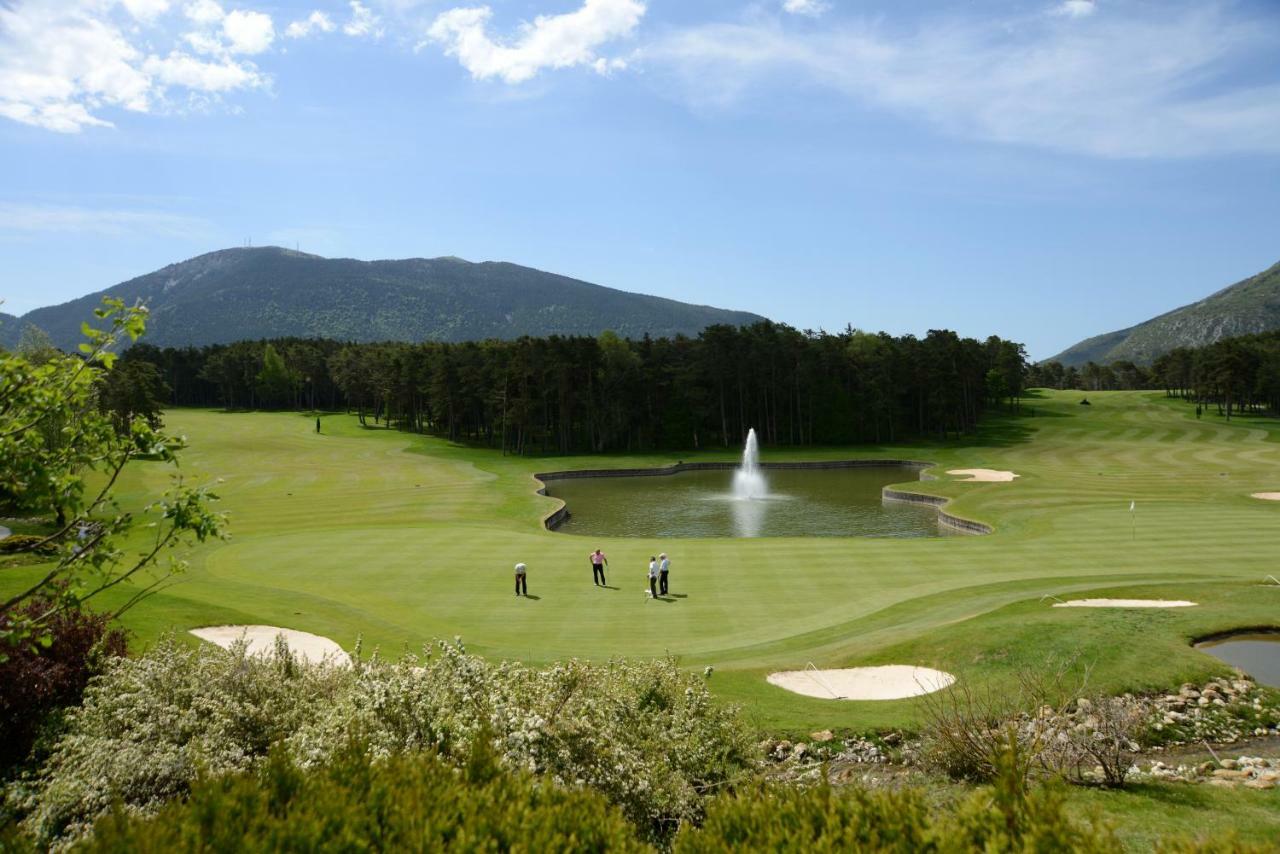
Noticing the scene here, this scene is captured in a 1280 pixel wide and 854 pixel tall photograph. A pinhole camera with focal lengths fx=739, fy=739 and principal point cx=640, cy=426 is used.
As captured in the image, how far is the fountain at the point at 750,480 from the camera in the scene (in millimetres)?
57844

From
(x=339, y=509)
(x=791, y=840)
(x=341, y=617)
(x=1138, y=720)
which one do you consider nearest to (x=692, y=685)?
(x=791, y=840)

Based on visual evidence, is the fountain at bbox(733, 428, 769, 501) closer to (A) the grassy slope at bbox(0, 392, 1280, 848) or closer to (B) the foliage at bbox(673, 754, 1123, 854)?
(A) the grassy slope at bbox(0, 392, 1280, 848)

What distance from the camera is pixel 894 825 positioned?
5789 millimetres

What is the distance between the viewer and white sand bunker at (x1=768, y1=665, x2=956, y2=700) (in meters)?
14.9

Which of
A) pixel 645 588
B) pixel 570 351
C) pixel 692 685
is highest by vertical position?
pixel 570 351


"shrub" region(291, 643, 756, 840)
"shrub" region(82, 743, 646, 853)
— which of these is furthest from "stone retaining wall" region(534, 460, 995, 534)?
"shrub" region(82, 743, 646, 853)

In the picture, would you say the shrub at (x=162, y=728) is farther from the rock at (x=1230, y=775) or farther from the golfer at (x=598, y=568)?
the golfer at (x=598, y=568)

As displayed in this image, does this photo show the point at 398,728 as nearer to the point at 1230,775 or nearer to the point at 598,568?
the point at 1230,775

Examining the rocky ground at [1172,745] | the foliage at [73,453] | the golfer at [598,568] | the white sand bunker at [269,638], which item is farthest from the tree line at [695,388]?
the foliage at [73,453]

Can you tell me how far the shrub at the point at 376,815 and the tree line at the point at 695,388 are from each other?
79.0m

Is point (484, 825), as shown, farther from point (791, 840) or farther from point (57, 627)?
point (57, 627)

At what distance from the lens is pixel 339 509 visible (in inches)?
1807

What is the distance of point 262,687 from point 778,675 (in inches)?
405

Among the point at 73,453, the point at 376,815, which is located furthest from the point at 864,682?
the point at 73,453
